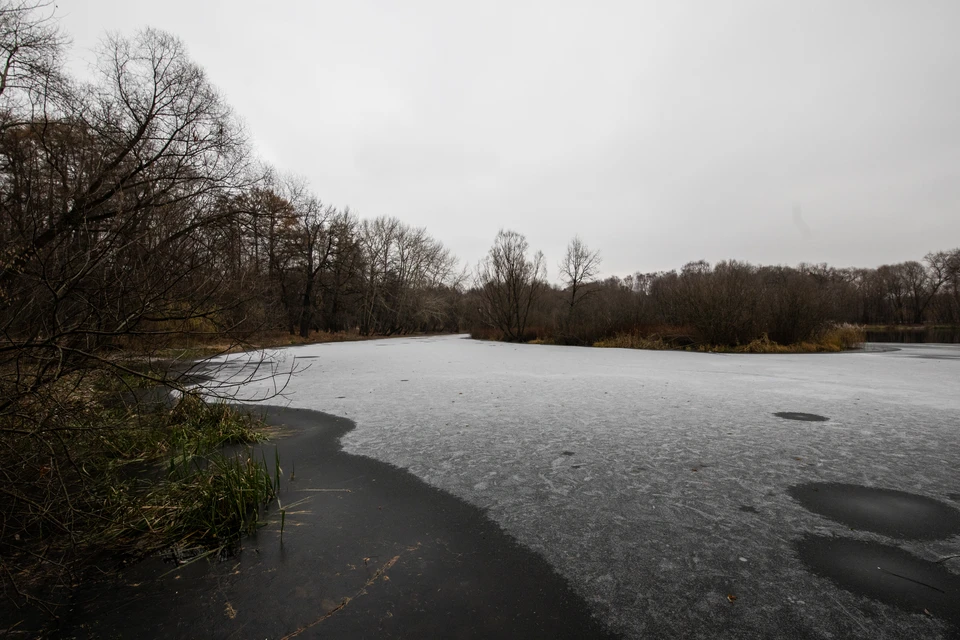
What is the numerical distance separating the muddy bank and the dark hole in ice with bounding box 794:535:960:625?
1425 mm

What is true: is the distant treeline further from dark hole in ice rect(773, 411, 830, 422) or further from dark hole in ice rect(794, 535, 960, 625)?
dark hole in ice rect(794, 535, 960, 625)

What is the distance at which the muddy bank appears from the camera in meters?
1.90

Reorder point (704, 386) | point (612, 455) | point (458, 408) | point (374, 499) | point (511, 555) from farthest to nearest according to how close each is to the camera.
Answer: point (704, 386)
point (458, 408)
point (612, 455)
point (374, 499)
point (511, 555)

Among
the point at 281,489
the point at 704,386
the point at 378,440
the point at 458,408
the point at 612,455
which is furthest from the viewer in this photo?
the point at 704,386

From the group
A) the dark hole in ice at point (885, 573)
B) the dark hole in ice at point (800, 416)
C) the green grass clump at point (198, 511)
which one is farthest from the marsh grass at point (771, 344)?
the green grass clump at point (198, 511)

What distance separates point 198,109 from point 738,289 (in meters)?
19.5

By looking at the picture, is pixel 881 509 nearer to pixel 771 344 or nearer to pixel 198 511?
pixel 198 511

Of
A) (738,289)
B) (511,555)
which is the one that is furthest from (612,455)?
(738,289)

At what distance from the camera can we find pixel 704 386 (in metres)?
8.25

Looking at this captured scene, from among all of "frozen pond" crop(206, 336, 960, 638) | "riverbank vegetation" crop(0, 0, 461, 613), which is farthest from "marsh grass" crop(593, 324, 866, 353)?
"riverbank vegetation" crop(0, 0, 461, 613)

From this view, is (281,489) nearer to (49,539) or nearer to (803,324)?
(49,539)

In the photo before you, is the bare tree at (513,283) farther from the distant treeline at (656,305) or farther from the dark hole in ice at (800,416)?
the dark hole in ice at (800,416)

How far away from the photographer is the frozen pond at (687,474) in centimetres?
201

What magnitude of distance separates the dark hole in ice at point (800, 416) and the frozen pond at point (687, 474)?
0.13 ft
